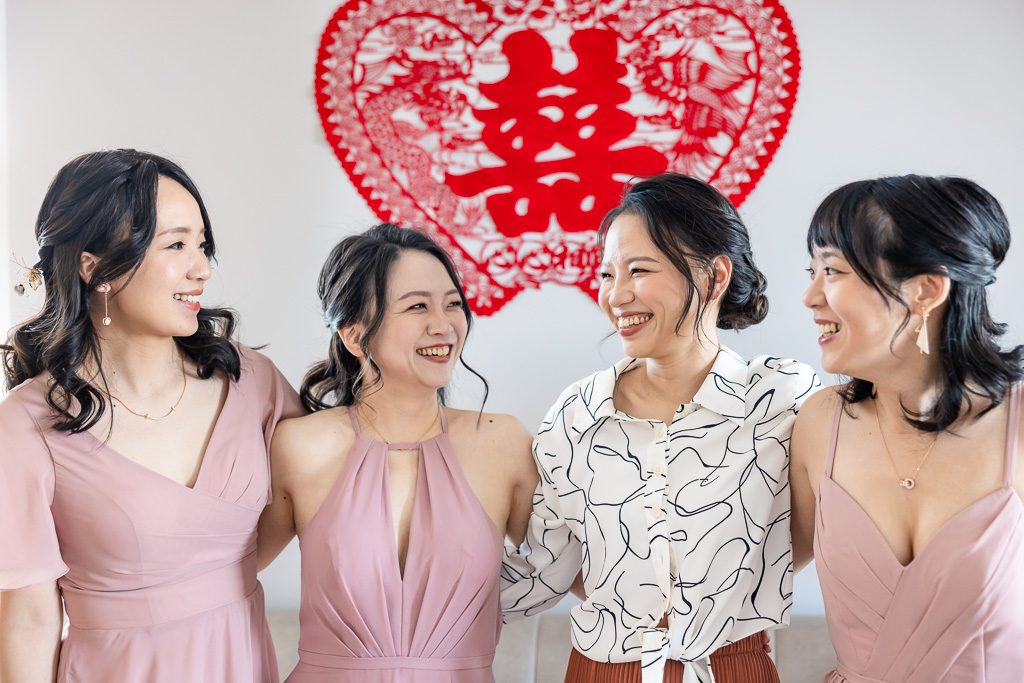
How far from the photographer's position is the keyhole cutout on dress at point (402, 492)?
5.76 feet

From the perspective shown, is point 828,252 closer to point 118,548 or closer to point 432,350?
point 432,350

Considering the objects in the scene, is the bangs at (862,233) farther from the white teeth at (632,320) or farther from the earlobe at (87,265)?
the earlobe at (87,265)

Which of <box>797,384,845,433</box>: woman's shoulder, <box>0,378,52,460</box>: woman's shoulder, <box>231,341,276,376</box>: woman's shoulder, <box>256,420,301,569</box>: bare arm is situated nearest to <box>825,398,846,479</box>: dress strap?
<box>797,384,845,433</box>: woman's shoulder

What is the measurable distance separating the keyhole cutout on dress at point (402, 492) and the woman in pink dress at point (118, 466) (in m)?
0.28

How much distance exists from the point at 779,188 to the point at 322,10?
1.38 m

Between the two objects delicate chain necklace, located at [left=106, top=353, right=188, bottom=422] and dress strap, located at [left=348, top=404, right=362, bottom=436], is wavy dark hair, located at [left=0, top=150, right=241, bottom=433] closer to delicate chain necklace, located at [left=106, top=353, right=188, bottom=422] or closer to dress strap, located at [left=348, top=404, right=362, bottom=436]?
delicate chain necklace, located at [left=106, top=353, right=188, bottom=422]

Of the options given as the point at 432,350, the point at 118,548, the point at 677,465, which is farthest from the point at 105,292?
the point at 677,465

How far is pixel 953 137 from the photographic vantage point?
2223 millimetres

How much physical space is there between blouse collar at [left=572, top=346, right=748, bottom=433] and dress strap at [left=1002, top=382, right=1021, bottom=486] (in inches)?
17.7

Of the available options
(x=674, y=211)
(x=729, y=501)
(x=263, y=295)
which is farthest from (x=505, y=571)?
(x=263, y=295)

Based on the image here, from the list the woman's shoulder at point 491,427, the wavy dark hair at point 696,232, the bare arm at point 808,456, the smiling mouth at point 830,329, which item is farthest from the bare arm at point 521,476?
the smiling mouth at point 830,329

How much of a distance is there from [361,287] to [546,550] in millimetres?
704

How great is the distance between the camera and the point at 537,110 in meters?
2.35

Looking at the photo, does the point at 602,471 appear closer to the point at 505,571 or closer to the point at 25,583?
the point at 505,571
